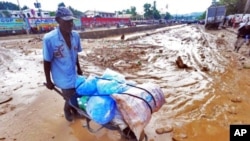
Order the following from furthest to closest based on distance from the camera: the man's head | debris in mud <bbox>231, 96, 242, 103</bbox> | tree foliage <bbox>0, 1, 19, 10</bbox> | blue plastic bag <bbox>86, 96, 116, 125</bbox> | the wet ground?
tree foliage <bbox>0, 1, 19, 10</bbox>, debris in mud <bbox>231, 96, 242, 103</bbox>, the wet ground, the man's head, blue plastic bag <bbox>86, 96, 116, 125</bbox>

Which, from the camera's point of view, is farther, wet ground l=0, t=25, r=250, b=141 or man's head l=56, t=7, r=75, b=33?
wet ground l=0, t=25, r=250, b=141

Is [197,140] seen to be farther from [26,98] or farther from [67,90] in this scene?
[26,98]

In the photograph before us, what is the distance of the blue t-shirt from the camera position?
2.27 m

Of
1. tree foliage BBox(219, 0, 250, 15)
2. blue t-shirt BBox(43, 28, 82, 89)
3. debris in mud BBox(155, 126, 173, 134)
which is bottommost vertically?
debris in mud BBox(155, 126, 173, 134)

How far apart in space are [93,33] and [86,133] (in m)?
19.2

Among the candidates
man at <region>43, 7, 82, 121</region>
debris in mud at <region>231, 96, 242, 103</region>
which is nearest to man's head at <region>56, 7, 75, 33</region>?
man at <region>43, 7, 82, 121</region>

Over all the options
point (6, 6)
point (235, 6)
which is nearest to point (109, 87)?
point (235, 6)

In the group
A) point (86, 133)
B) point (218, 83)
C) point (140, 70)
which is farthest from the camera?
point (140, 70)

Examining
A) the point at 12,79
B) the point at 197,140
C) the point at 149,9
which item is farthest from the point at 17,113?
the point at 149,9

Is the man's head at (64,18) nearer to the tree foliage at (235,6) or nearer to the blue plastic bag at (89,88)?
the blue plastic bag at (89,88)

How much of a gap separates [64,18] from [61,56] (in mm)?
493

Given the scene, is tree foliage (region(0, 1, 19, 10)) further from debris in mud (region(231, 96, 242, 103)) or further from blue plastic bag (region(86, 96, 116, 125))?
debris in mud (region(231, 96, 242, 103))

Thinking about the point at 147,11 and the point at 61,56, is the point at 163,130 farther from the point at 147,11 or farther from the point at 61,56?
the point at 147,11

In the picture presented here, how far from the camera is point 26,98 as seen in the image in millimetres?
3812
